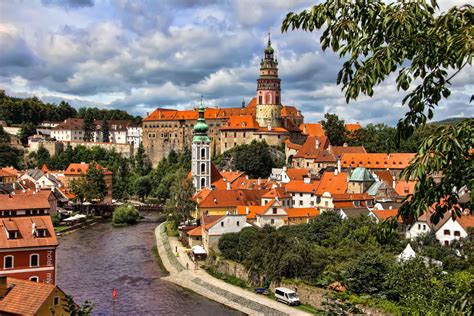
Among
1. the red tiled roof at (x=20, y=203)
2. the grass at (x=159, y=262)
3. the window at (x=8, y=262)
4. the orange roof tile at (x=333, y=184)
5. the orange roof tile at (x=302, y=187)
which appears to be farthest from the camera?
the orange roof tile at (x=302, y=187)

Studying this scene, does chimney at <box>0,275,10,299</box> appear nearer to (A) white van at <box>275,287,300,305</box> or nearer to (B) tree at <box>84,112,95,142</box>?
(A) white van at <box>275,287,300,305</box>

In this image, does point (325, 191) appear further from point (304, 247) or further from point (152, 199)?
point (152, 199)

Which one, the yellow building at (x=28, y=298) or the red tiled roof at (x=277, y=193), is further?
the red tiled roof at (x=277, y=193)

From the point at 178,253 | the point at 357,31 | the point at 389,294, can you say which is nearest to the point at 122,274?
the point at 178,253

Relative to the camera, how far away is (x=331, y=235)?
29.9 m

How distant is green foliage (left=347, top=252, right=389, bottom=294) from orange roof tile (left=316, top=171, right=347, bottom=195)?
19.4 metres

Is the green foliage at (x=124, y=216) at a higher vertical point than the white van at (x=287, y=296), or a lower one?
higher

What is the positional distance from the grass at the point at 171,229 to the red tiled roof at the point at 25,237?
21.8 m

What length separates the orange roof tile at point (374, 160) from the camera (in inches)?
2143

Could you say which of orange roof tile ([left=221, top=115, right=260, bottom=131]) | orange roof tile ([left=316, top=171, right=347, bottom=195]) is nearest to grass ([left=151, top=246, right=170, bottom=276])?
orange roof tile ([left=316, top=171, right=347, bottom=195])

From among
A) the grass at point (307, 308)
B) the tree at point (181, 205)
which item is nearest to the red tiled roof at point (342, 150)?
the tree at point (181, 205)

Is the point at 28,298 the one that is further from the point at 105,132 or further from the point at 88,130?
the point at 88,130

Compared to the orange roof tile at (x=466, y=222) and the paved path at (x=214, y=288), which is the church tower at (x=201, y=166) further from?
the orange roof tile at (x=466, y=222)

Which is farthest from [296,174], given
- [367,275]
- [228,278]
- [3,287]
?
[3,287]
